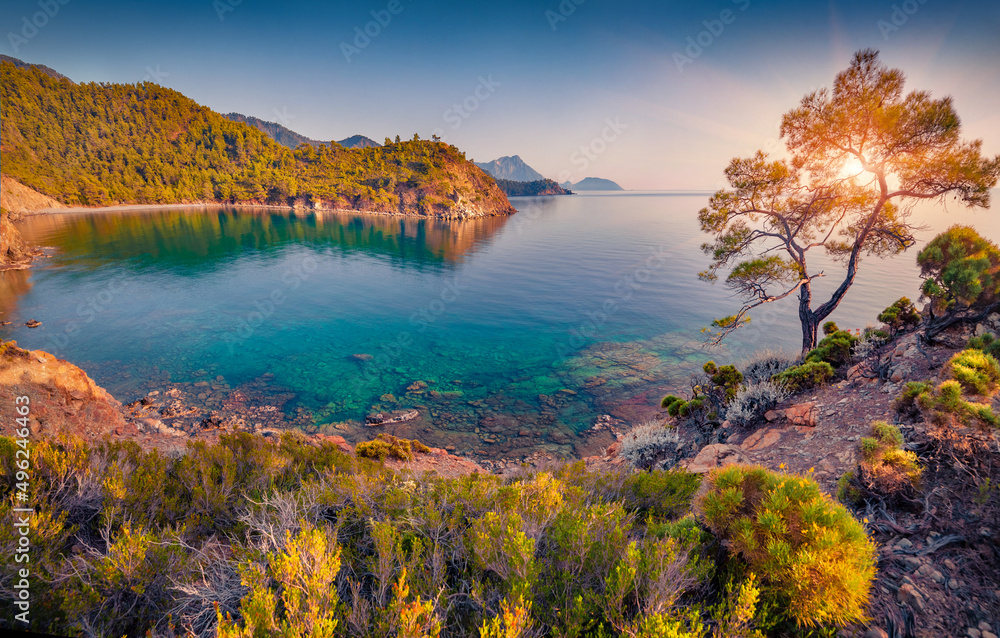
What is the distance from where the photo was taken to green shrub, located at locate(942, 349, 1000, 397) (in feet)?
19.2

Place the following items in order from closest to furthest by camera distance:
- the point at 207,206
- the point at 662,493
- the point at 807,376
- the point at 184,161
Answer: the point at 662,493 → the point at 807,376 → the point at 207,206 → the point at 184,161

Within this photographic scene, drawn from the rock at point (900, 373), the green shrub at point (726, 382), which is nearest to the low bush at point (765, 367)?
the green shrub at point (726, 382)

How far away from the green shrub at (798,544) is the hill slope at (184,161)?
117679mm

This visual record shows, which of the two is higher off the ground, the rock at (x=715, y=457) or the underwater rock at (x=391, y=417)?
the rock at (x=715, y=457)

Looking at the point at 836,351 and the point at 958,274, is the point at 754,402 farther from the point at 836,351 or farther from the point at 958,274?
the point at 958,274

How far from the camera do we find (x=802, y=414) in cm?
899

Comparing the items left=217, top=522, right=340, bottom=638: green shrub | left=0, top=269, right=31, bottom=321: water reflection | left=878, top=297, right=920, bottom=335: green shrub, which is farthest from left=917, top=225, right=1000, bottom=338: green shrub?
left=0, top=269, right=31, bottom=321: water reflection

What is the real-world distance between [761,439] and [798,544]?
683cm

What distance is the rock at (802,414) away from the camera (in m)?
8.80

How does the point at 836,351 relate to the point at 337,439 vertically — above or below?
above

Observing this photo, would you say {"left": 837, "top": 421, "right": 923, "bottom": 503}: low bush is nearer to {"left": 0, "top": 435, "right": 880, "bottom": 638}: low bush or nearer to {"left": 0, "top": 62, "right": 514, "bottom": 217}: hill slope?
{"left": 0, "top": 435, "right": 880, "bottom": 638}: low bush

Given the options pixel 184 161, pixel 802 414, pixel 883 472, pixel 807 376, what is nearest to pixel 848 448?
pixel 802 414

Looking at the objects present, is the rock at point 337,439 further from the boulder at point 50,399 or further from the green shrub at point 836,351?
the green shrub at point 836,351

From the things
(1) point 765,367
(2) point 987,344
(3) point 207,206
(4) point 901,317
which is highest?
(3) point 207,206
